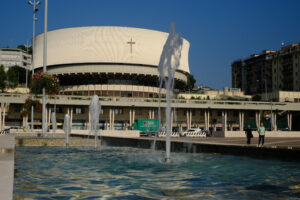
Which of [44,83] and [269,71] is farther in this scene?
[269,71]

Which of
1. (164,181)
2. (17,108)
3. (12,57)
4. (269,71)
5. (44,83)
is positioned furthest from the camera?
(12,57)

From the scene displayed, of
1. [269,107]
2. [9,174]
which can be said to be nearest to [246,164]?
[9,174]

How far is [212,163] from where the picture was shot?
1218cm

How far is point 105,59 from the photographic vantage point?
70.0m

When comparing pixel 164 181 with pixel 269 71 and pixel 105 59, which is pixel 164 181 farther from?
pixel 269 71

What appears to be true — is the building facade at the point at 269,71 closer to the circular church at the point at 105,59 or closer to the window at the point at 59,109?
the circular church at the point at 105,59

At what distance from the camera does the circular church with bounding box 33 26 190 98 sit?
70375 millimetres

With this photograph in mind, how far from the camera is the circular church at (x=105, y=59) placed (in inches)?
2771

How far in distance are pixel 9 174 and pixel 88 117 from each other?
5753 centimetres

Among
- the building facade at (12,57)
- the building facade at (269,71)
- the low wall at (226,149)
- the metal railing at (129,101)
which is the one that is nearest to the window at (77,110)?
the metal railing at (129,101)

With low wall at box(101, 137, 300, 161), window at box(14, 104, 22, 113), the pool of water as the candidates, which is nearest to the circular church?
window at box(14, 104, 22, 113)

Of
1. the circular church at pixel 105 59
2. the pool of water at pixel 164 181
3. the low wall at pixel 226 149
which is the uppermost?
the circular church at pixel 105 59

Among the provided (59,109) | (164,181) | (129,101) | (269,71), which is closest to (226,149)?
(164,181)

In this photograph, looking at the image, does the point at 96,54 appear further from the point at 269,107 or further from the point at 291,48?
the point at 291,48
